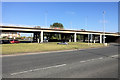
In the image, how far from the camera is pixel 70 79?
5504mm

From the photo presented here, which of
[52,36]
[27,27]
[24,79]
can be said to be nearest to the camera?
[24,79]

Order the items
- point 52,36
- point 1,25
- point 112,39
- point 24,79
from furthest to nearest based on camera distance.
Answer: point 52,36
point 112,39
point 1,25
point 24,79

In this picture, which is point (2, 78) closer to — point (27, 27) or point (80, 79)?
point (80, 79)

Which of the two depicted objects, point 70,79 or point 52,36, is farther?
point 52,36

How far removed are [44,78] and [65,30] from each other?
51.1 metres

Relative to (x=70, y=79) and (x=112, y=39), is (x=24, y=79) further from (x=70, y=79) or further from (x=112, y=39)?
(x=112, y=39)

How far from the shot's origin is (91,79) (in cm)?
555

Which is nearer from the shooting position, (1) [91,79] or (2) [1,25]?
(1) [91,79]

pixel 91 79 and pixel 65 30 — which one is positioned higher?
pixel 65 30

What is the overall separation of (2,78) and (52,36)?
88637mm

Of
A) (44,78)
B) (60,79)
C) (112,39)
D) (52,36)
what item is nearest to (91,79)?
(60,79)

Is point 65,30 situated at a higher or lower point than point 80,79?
higher

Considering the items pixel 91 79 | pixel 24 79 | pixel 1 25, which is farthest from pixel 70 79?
pixel 1 25

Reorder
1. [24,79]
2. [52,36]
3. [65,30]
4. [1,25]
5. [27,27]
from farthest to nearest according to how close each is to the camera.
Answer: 1. [52,36]
2. [65,30]
3. [27,27]
4. [1,25]
5. [24,79]
